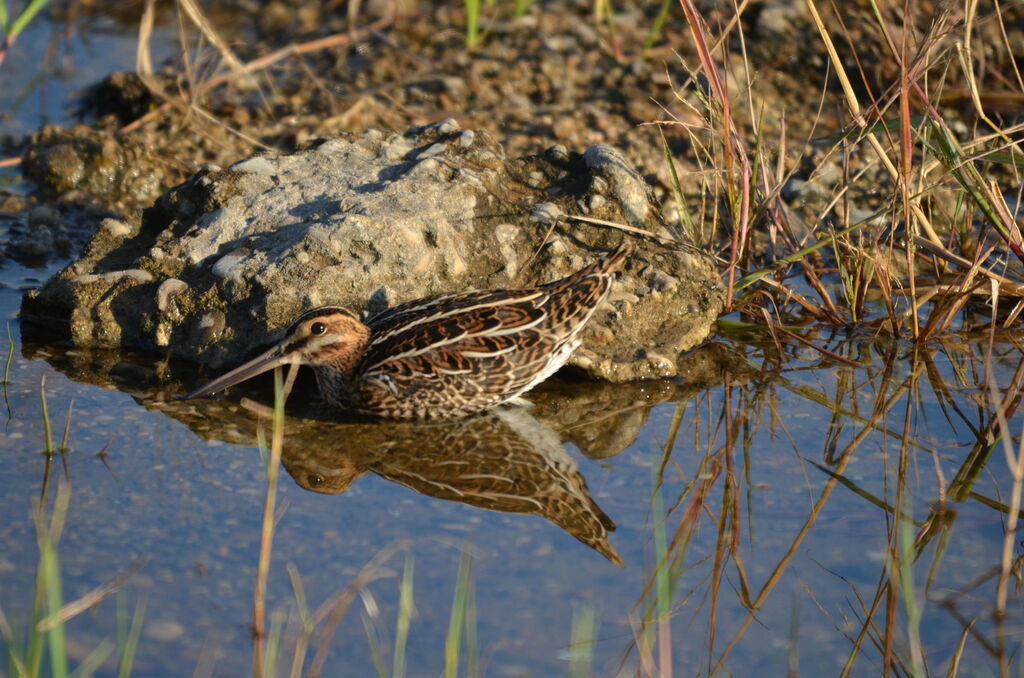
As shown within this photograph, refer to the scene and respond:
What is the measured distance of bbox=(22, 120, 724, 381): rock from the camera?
5848 millimetres

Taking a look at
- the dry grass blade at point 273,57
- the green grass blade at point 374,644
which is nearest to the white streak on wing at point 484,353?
the green grass blade at point 374,644

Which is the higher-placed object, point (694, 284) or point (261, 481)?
point (694, 284)

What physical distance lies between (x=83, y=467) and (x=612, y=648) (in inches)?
90.5

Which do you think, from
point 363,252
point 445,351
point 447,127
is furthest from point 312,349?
point 447,127

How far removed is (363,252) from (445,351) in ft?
2.66

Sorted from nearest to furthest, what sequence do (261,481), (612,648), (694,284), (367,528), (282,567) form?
(612,648) → (282,567) → (367,528) → (261,481) → (694,284)

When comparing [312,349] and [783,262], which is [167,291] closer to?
[312,349]

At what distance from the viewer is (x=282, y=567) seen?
14.0 ft

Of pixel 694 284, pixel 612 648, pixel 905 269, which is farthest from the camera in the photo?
pixel 905 269

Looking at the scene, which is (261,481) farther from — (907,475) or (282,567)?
(907,475)

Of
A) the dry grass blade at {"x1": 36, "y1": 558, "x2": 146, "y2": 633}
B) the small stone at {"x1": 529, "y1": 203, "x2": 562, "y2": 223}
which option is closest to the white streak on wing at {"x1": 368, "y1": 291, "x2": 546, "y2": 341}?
the small stone at {"x1": 529, "y1": 203, "x2": 562, "y2": 223}

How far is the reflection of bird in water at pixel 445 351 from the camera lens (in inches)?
211

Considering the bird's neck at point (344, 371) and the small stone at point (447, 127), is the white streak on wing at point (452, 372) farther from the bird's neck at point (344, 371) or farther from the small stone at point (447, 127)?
the small stone at point (447, 127)

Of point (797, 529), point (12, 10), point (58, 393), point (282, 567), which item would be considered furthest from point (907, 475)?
point (12, 10)
